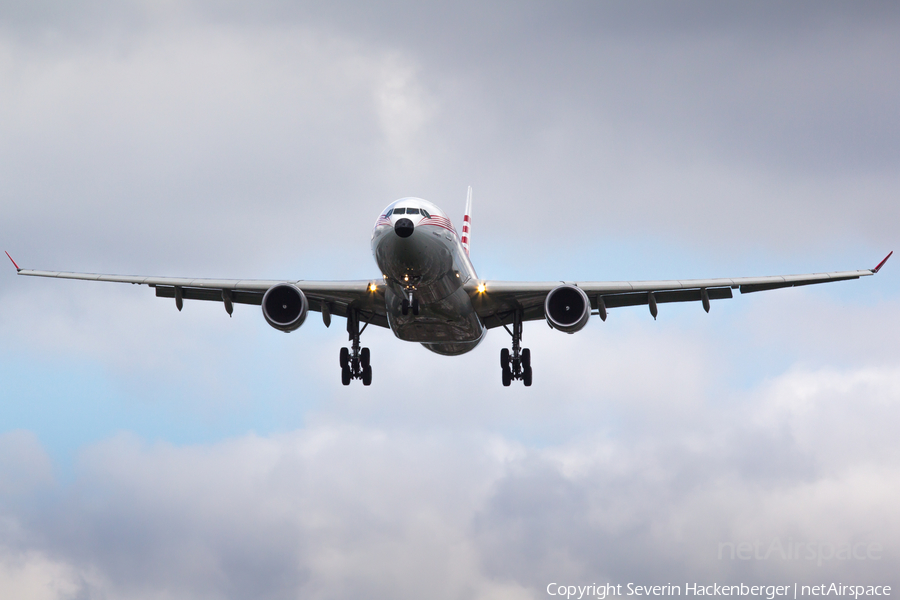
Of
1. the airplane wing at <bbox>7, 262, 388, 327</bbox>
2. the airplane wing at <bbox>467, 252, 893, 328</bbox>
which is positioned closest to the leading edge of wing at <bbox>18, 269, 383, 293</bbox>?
the airplane wing at <bbox>7, 262, 388, 327</bbox>

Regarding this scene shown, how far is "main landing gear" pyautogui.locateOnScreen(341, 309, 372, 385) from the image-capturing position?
124ft

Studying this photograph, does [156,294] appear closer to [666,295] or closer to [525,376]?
[525,376]

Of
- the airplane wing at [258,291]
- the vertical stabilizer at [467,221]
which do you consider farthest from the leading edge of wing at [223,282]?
the vertical stabilizer at [467,221]

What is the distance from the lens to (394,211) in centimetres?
3034

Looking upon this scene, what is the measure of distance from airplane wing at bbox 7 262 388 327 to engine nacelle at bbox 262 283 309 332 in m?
0.55

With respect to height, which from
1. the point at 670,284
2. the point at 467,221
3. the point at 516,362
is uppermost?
the point at 467,221

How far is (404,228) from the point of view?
2950cm

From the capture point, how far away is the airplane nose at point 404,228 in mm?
29484

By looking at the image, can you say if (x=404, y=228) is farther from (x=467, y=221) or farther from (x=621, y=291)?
(x=467, y=221)

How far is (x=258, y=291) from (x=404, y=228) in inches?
366

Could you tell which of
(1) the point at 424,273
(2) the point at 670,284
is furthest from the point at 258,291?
(2) the point at 670,284

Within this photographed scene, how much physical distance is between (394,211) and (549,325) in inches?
270

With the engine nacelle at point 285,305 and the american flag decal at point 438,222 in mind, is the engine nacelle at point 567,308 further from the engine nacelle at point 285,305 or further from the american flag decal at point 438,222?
the engine nacelle at point 285,305

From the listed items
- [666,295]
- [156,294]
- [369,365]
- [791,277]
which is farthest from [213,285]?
[791,277]
